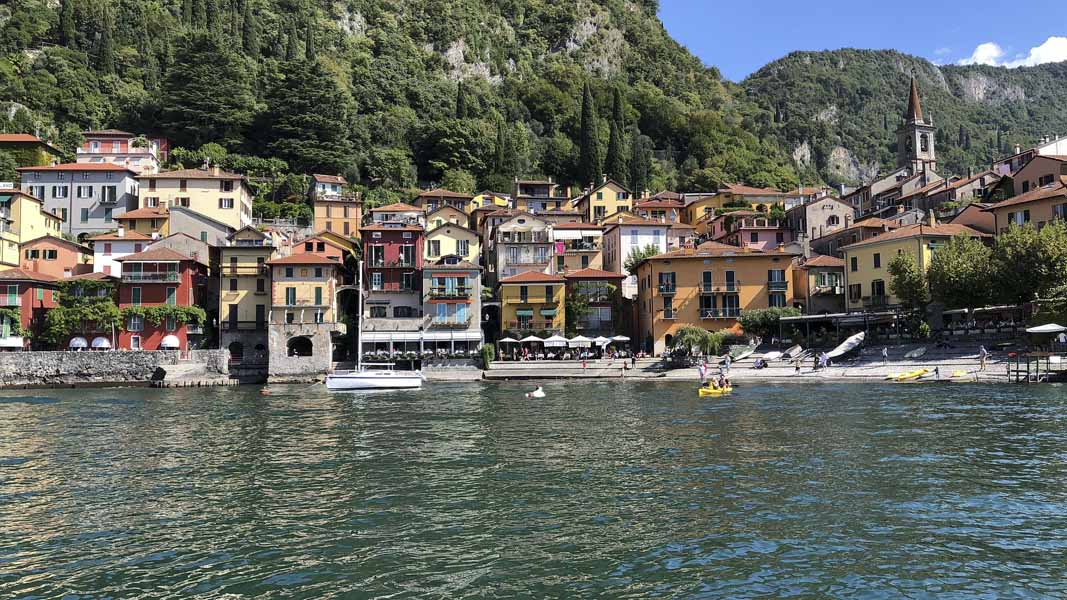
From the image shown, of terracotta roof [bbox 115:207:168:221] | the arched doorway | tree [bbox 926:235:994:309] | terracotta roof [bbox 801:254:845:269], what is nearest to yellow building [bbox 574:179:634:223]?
terracotta roof [bbox 801:254:845:269]

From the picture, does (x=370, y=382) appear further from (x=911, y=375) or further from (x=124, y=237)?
(x=124, y=237)

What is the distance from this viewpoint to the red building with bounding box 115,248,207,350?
200 feet

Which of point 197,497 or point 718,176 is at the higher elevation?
point 718,176

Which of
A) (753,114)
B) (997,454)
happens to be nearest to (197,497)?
(997,454)

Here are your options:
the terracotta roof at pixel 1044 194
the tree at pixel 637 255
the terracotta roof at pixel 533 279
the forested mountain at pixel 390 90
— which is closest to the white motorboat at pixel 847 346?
the terracotta roof at pixel 1044 194

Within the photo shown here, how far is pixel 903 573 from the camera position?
11.3 m

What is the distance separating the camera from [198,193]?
2940 inches

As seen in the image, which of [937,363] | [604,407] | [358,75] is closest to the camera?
[604,407]

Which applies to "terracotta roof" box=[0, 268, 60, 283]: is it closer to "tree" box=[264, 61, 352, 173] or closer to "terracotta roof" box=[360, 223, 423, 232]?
"terracotta roof" box=[360, 223, 423, 232]

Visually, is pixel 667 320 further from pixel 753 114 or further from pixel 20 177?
pixel 753 114

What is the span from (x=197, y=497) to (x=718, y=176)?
4094 inches

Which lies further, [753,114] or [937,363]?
[753,114]

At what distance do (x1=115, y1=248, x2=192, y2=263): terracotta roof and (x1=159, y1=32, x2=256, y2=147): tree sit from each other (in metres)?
35.4

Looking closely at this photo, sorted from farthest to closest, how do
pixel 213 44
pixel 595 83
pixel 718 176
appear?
pixel 595 83 → pixel 718 176 → pixel 213 44
